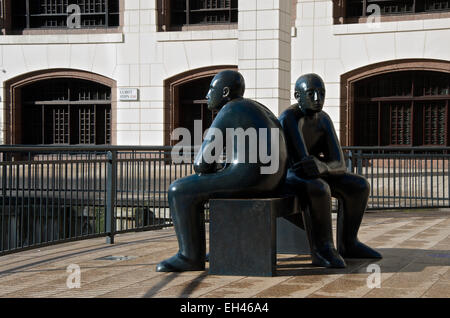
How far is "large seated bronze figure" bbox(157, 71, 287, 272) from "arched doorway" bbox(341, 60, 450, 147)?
1647 cm

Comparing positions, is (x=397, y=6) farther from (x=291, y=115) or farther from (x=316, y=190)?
(x=316, y=190)

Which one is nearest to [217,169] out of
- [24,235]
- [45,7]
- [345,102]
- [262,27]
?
[24,235]

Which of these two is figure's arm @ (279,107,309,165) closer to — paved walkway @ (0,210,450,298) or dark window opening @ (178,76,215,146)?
paved walkway @ (0,210,450,298)

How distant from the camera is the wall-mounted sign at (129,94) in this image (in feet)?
79.9

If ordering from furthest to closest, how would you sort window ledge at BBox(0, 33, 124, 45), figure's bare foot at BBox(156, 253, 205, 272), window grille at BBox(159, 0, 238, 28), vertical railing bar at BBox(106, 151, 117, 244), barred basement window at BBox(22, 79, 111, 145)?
1. barred basement window at BBox(22, 79, 111, 145)
2. window ledge at BBox(0, 33, 124, 45)
3. window grille at BBox(159, 0, 238, 28)
4. vertical railing bar at BBox(106, 151, 117, 244)
5. figure's bare foot at BBox(156, 253, 205, 272)

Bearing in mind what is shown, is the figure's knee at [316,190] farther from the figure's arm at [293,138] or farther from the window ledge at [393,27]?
the window ledge at [393,27]

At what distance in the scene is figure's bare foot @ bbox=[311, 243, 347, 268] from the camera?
6578mm

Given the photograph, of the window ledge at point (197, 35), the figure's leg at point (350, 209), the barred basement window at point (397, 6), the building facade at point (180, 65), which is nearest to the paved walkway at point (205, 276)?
the figure's leg at point (350, 209)

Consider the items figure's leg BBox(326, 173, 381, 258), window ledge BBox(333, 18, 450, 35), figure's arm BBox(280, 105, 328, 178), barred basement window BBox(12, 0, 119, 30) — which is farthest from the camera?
barred basement window BBox(12, 0, 119, 30)

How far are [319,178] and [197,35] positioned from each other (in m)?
18.0

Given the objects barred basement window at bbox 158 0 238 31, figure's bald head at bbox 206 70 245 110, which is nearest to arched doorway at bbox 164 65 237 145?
barred basement window at bbox 158 0 238 31

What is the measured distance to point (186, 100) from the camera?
969 inches

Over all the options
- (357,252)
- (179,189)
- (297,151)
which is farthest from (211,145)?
(357,252)
